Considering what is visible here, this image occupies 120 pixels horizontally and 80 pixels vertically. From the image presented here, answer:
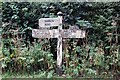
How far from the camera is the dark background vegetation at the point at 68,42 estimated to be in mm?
3584

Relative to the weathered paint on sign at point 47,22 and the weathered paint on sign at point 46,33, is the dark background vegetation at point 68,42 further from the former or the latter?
the weathered paint on sign at point 47,22

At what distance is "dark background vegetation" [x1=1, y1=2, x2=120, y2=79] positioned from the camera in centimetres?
358

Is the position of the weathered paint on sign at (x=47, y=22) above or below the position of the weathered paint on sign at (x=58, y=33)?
above

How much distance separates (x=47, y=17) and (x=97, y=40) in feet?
2.39

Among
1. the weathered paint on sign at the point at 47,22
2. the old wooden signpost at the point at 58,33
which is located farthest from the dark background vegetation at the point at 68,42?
the weathered paint on sign at the point at 47,22

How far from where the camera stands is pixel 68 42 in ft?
12.3

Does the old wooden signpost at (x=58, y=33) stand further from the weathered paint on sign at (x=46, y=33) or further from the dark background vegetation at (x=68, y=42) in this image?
the dark background vegetation at (x=68, y=42)

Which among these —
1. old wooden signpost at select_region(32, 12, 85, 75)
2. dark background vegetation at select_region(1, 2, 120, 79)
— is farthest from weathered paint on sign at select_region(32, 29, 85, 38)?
dark background vegetation at select_region(1, 2, 120, 79)

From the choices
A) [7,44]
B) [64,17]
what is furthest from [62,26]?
[7,44]

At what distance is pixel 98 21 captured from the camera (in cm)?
394

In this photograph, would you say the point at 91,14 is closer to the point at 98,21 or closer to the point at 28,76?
the point at 98,21

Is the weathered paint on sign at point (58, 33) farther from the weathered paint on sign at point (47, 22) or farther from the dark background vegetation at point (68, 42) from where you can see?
the dark background vegetation at point (68, 42)

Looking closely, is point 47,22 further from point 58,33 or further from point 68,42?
point 68,42

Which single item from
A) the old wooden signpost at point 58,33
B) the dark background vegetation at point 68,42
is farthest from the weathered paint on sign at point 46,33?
the dark background vegetation at point 68,42
